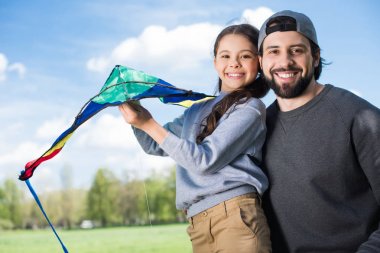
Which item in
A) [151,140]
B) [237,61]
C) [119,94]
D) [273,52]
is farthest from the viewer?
[151,140]

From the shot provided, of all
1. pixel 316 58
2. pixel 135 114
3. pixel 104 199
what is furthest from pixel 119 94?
pixel 104 199

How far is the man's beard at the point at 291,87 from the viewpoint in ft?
8.71

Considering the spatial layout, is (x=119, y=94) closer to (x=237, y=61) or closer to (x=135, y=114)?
(x=135, y=114)

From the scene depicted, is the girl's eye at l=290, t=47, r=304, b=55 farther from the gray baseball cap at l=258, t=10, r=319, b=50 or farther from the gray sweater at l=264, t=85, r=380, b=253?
the gray sweater at l=264, t=85, r=380, b=253

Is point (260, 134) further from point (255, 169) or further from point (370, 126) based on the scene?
point (370, 126)

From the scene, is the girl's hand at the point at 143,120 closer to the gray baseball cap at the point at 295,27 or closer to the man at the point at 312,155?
the man at the point at 312,155

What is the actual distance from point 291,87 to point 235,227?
764 millimetres

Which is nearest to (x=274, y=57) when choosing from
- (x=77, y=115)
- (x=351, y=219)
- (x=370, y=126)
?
(x=370, y=126)

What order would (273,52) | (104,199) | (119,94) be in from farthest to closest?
1. (104,199)
2. (273,52)
3. (119,94)

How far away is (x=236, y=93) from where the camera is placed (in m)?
2.71

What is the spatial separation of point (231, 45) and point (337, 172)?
856 millimetres

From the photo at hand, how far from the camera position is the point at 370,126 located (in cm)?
251

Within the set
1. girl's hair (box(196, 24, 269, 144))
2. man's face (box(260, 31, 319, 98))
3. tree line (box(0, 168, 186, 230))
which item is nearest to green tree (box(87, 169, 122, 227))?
tree line (box(0, 168, 186, 230))

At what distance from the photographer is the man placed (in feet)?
8.36
